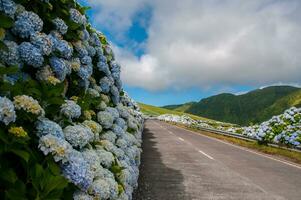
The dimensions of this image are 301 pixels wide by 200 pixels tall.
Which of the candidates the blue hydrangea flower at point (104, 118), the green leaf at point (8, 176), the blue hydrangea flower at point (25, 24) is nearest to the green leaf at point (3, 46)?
the blue hydrangea flower at point (25, 24)

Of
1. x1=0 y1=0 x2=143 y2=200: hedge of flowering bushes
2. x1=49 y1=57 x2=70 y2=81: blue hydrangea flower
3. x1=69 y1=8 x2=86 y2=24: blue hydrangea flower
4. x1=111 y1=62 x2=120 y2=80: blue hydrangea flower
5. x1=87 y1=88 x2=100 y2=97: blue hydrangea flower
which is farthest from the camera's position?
x1=111 y1=62 x2=120 y2=80: blue hydrangea flower

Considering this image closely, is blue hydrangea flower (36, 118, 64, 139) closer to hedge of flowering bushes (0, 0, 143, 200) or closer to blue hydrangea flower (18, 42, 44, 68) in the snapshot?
hedge of flowering bushes (0, 0, 143, 200)

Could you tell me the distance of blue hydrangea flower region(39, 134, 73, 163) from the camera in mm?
2969

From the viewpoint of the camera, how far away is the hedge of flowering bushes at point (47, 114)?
8.74 ft

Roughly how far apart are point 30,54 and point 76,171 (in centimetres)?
137

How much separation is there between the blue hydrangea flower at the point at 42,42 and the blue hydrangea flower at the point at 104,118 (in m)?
1.86

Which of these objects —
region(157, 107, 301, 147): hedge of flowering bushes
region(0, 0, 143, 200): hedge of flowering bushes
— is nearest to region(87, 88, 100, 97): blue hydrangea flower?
region(0, 0, 143, 200): hedge of flowering bushes

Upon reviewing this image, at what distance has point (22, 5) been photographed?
4.11 m

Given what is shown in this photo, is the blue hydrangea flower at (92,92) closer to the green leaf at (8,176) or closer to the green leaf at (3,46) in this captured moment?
the green leaf at (3,46)

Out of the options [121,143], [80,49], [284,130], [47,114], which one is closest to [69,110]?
[47,114]

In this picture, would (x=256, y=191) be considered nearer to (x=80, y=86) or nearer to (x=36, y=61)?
(x=80, y=86)

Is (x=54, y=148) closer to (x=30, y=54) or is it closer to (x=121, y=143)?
(x=30, y=54)

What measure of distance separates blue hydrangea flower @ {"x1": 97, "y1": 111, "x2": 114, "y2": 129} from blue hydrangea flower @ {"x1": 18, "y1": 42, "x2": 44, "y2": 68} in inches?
75.7

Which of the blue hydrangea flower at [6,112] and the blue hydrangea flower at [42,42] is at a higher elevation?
the blue hydrangea flower at [42,42]
